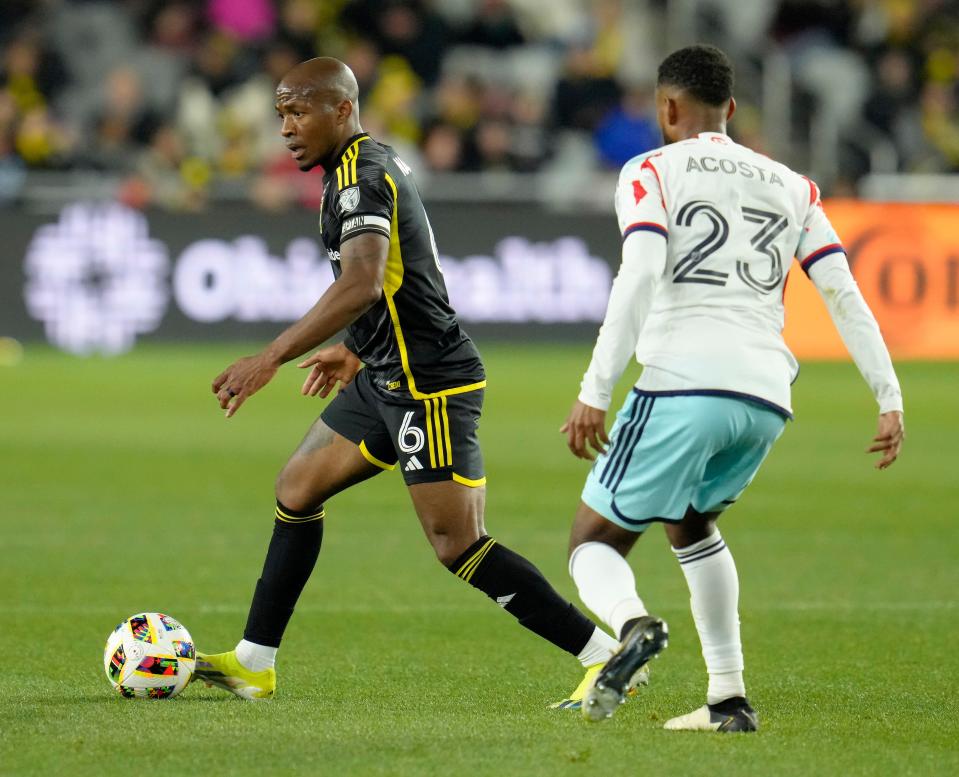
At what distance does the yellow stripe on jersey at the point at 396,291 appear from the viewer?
18.4 ft

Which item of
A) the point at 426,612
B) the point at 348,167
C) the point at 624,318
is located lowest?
the point at 426,612

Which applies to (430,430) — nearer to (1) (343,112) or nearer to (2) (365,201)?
(2) (365,201)

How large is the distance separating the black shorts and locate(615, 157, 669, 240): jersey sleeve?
950mm

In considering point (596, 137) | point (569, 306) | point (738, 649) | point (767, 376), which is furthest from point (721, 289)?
point (596, 137)

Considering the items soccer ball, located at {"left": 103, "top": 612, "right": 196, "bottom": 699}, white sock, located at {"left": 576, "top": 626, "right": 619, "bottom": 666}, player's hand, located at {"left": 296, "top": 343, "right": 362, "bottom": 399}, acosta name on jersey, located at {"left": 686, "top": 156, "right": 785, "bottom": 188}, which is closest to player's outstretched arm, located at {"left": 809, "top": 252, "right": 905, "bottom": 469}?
acosta name on jersey, located at {"left": 686, "top": 156, "right": 785, "bottom": 188}

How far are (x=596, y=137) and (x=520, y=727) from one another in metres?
17.8

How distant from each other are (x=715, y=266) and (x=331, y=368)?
160cm

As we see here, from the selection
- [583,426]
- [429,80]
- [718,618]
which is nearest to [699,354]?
[583,426]

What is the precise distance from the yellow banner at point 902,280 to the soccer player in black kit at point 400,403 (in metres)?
14.6

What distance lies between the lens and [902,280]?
65.9 ft

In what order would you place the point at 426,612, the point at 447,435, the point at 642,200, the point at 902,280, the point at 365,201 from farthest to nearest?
the point at 902,280 → the point at 426,612 → the point at 447,435 → the point at 365,201 → the point at 642,200

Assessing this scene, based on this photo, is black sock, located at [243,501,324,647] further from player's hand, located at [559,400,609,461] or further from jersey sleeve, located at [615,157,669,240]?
jersey sleeve, located at [615,157,669,240]

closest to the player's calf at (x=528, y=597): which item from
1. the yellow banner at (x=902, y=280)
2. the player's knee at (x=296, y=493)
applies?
the player's knee at (x=296, y=493)

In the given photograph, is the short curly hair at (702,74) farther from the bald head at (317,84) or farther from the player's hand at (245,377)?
the player's hand at (245,377)
